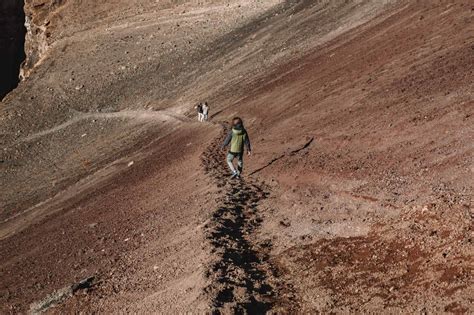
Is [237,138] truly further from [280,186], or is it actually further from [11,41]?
[11,41]

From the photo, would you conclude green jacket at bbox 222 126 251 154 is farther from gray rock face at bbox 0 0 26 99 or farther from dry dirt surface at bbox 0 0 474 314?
gray rock face at bbox 0 0 26 99

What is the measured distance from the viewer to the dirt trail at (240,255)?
903 cm

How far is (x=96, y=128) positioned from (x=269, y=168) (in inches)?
977

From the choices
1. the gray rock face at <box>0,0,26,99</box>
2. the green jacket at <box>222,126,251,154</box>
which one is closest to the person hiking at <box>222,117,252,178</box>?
the green jacket at <box>222,126,251,154</box>

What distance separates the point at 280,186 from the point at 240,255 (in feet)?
14.4

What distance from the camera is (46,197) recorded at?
28.3 meters

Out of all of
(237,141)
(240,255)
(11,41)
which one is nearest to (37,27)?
(11,41)

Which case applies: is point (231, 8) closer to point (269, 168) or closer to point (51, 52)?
point (51, 52)

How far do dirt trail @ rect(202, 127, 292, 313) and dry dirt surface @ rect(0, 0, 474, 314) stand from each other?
39 millimetres

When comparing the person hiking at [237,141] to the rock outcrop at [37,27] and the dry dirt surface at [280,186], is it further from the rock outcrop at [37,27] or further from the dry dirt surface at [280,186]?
the rock outcrop at [37,27]

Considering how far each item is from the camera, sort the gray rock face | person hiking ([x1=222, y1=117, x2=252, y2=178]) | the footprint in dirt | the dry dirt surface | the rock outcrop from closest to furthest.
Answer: the footprint in dirt < the dry dirt surface < person hiking ([x1=222, y1=117, x2=252, y2=178]) < the rock outcrop < the gray rock face

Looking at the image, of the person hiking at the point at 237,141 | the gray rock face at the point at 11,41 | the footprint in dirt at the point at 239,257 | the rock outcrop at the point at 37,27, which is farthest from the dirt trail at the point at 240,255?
the gray rock face at the point at 11,41

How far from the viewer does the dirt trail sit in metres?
9.03

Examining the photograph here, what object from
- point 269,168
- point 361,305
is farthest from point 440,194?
point 269,168
